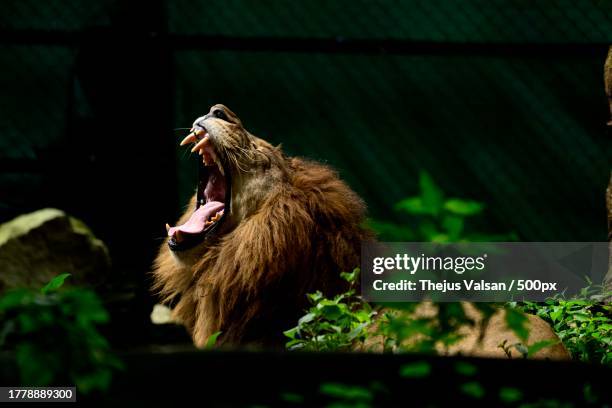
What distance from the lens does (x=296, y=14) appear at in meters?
6.08

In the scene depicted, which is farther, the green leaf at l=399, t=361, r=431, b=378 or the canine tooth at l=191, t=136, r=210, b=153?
the canine tooth at l=191, t=136, r=210, b=153

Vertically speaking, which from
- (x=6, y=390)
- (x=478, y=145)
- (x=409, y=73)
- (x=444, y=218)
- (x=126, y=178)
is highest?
(x=409, y=73)

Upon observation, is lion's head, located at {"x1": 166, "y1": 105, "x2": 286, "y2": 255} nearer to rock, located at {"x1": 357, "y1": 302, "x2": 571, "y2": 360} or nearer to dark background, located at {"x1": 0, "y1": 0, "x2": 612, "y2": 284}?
rock, located at {"x1": 357, "y1": 302, "x2": 571, "y2": 360}

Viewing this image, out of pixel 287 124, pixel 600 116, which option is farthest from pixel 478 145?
pixel 287 124

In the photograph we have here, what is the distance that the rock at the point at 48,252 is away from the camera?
5051 mm

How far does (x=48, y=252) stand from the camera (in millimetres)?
5195

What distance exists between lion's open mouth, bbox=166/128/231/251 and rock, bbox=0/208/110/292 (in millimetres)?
Result: 1350

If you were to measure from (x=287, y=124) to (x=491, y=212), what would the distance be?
5.01 ft

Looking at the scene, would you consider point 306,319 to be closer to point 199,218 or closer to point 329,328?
point 329,328

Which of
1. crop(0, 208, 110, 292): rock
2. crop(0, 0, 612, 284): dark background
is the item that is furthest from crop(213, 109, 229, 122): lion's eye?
crop(0, 0, 612, 284): dark background

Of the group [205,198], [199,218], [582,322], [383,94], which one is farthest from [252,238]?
[383,94]

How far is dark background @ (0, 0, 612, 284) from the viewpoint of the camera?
19.6ft

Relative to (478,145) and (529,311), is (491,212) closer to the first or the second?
(478,145)

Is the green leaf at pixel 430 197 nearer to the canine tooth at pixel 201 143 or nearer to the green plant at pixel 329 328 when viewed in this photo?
the green plant at pixel 329 328
